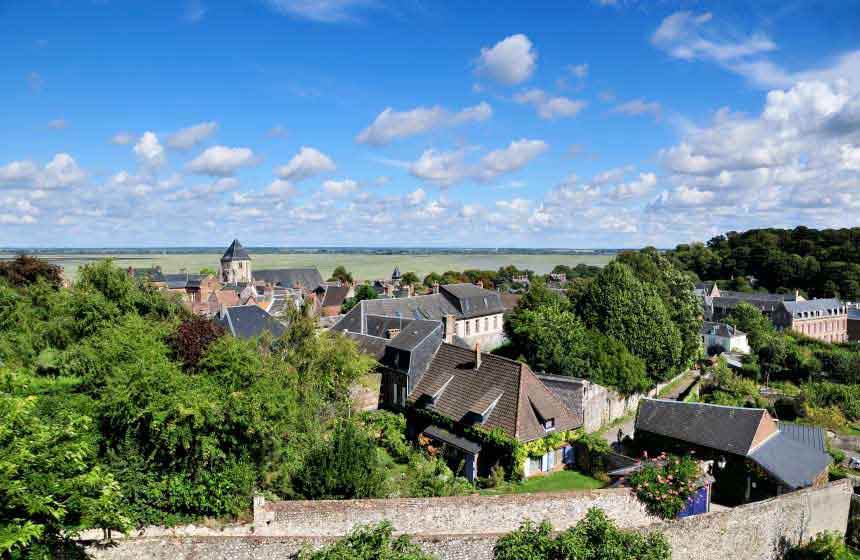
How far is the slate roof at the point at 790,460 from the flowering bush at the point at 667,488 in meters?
5.61

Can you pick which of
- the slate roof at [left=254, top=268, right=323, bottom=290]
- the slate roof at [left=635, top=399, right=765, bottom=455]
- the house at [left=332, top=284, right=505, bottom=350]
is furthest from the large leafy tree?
the slate roof at [left=254, top=268, right=323, bottom=290]

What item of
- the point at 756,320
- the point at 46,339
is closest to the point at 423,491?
the point at 46,339

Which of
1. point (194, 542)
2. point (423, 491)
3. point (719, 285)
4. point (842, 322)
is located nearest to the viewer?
point (194, 542)

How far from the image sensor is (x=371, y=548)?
1130 centimetres

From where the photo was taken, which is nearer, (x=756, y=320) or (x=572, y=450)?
(x=572, y=450)

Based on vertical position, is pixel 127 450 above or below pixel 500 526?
above

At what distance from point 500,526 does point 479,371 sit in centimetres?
950

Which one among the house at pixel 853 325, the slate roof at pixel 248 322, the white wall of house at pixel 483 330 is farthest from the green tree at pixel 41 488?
the house at pixel 853 325

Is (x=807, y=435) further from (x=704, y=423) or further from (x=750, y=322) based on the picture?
(x=750, y=322)

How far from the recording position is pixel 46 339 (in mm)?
24500

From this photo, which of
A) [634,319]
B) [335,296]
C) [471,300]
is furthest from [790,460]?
[335,296]

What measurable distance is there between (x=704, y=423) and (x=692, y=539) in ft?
27.6

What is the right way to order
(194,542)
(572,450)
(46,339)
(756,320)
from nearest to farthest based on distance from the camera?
(194,542) < (572,450) < (46,339) < (756,320)

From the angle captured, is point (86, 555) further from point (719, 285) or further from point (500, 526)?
point (719, 285)
